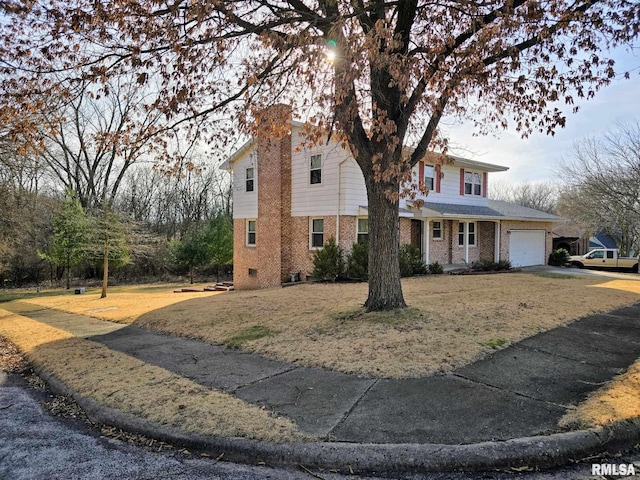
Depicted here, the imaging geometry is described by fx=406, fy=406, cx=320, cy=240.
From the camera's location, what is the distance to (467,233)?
20.6 m

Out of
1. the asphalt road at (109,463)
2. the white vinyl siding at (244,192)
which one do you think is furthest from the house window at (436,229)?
the asphalt road at (109,463)

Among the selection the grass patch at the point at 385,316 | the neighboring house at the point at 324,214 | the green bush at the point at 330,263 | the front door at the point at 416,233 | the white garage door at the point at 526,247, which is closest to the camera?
the grass patch at the point at 385,316

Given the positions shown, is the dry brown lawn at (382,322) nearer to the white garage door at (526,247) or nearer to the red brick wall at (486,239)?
the red brick wall at (486,239)

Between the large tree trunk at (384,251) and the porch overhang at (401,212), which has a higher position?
the porch overhang at (401,212)

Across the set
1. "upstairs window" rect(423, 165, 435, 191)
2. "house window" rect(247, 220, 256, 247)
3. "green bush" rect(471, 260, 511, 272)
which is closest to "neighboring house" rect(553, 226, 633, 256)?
"green bush" rect(471, 260, 511, 272)

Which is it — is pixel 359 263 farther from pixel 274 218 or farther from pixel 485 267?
pixel 485 267

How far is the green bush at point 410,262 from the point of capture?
16250 millimetres

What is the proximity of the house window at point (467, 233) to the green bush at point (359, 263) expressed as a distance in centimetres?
771

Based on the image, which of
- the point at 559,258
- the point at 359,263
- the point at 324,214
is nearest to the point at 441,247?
the point at 359,263

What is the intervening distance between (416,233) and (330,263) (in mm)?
5801

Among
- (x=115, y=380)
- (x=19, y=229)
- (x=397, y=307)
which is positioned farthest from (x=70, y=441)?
(x=19, y=229)

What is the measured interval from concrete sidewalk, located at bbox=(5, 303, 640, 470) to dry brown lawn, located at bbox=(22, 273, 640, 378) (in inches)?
14.6

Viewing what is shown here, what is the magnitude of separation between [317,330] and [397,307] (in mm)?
1730

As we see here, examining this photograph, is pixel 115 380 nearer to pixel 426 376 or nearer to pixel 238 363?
pixel 238 363
